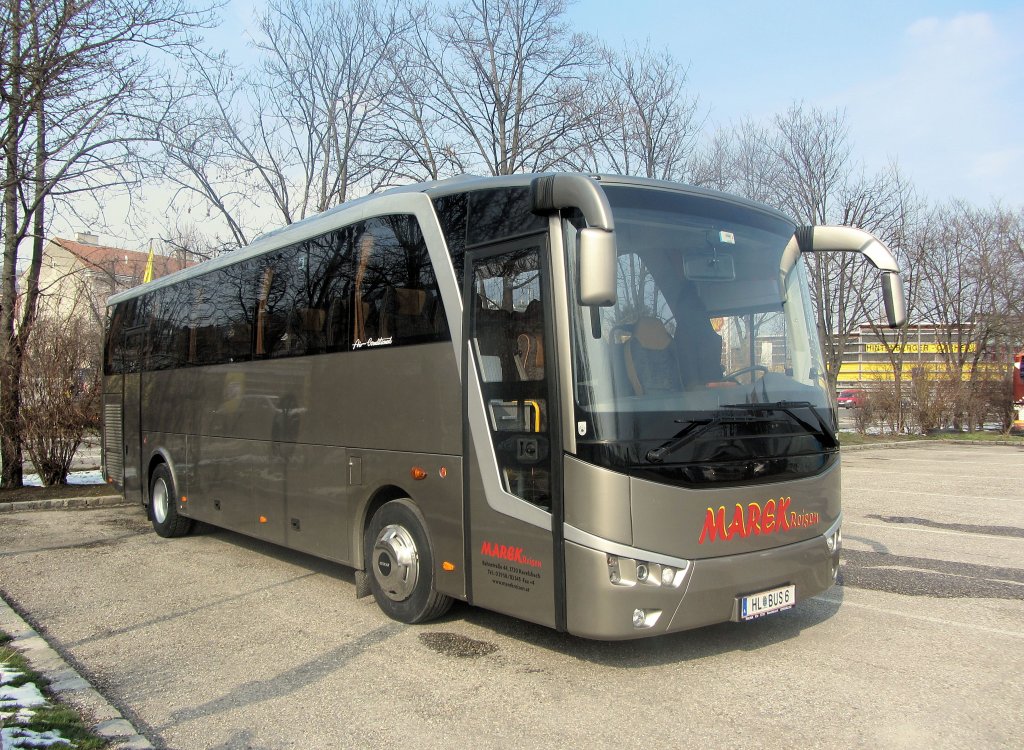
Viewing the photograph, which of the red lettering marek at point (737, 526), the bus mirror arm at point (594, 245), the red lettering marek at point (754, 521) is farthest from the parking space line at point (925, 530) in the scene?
the bus mirror arm at point (594, 245)

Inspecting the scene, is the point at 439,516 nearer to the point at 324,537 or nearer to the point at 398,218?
the point at 324,537

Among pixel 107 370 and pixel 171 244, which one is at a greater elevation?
pixel 171 244

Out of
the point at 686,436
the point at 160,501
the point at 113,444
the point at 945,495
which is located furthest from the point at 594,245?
the point at 945,495

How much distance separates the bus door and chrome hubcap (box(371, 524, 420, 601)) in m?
Answer: 0.78

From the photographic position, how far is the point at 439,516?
611 centimetres

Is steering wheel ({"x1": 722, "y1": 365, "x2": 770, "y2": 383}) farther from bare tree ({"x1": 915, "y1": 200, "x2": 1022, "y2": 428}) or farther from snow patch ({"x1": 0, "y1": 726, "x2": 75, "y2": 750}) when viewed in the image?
bare tree ({"x1": 915, "y1": 200, "x2": 1022, "y2": 428})

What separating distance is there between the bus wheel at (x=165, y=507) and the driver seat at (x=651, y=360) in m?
7.62

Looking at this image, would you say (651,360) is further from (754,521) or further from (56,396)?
(56,396)

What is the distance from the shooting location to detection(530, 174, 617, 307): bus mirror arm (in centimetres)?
456

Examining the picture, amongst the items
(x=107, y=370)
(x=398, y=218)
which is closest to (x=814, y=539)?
(x=398, y=218)

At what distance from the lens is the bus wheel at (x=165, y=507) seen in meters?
10.8

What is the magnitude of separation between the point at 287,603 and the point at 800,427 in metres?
4.63

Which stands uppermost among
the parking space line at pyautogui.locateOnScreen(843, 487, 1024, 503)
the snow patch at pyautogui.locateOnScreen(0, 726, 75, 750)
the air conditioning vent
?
the air conditioning vent

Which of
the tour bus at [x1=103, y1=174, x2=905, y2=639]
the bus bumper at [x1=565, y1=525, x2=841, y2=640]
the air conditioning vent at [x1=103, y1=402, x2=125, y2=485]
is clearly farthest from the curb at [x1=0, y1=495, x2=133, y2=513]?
the bus bumper at [x1=565, y1=525, x2=841, y2=640]
